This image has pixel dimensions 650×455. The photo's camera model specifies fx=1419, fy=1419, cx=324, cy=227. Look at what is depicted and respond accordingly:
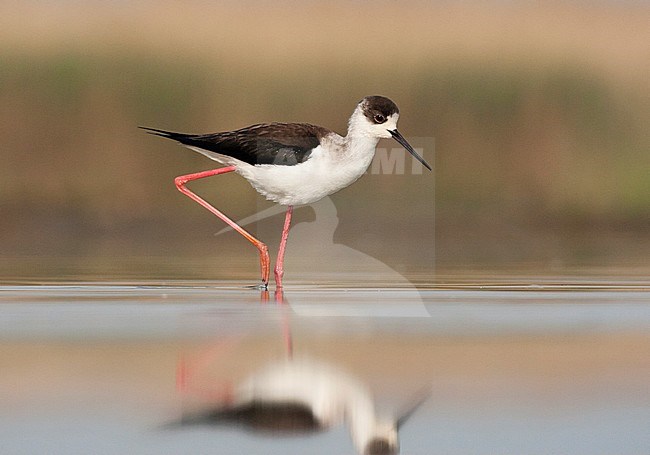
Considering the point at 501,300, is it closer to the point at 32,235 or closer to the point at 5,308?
the point at 5,308

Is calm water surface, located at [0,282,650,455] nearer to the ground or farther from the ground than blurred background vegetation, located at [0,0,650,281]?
nearer to the ground

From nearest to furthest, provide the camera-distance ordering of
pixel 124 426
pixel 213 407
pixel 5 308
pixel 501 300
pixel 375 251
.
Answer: pixel 124 426
pixel 213 407
pixel 5 308
pixel 501 300
pixel 375 251

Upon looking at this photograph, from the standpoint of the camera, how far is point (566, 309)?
777 centimetres

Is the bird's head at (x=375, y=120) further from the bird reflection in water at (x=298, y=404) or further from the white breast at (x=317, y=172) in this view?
the bird reflection in water at (x=298, y=404)

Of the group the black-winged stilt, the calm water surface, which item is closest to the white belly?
the black-winged stilt

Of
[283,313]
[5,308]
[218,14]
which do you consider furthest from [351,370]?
[218,14]

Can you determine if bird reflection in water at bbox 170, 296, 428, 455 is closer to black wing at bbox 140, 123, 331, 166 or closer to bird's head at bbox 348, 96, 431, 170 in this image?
black wing at bbox 140, 123, 331, 166

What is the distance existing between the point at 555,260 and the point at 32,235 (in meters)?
5.22

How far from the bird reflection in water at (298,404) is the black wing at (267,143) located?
3.63 meters

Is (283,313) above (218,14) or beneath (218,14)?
beneath

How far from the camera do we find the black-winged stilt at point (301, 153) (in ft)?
30.7

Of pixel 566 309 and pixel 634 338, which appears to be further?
pixel 566 309

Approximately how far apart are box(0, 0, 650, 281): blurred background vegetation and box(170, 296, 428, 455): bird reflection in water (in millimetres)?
6295

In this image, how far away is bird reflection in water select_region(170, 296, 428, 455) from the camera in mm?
4648
